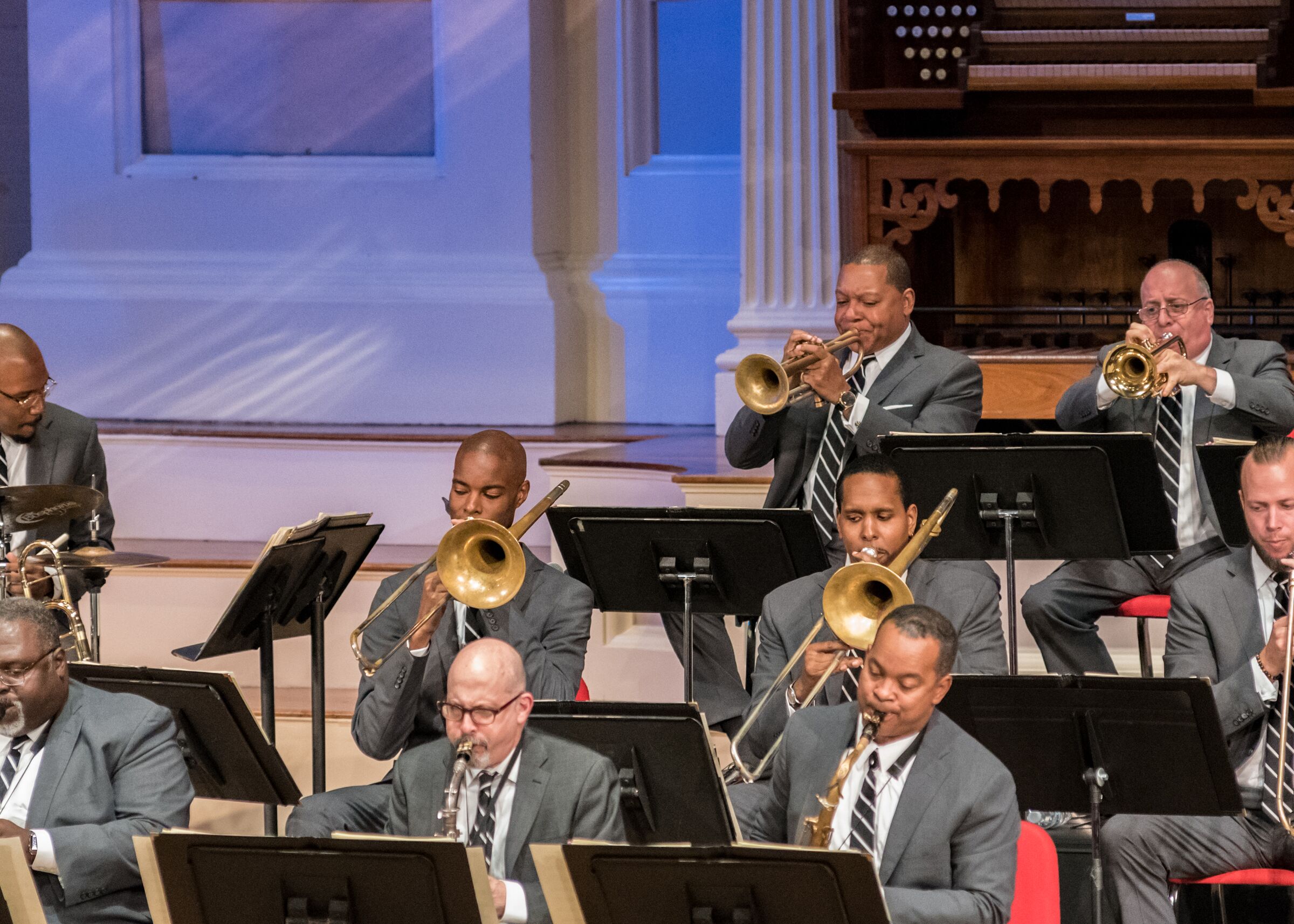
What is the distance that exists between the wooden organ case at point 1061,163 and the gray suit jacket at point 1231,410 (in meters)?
1.14

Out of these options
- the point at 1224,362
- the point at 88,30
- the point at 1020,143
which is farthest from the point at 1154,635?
the point at 88,30

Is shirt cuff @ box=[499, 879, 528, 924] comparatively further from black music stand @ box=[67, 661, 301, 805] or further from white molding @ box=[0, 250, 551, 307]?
white molding @ box=[0, 250, 551, 307]

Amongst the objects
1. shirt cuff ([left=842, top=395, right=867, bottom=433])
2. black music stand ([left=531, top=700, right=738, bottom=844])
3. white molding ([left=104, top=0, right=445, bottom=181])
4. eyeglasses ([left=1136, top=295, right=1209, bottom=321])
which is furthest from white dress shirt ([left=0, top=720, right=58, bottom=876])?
white molding ([left=104, top=0, right=445, bottom=181])

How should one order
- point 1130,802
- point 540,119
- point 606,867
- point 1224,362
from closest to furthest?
point 606,867 < point 1130,802 < point 1224,362 < point 540,119

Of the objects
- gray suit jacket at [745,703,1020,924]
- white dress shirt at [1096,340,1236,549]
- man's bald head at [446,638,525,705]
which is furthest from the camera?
white dress shirt at [1096,340,1236,549]

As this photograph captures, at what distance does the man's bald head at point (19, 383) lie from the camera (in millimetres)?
5766

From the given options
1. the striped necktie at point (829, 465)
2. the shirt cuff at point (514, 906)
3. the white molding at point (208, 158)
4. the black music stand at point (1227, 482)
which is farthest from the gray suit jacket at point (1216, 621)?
the white molding at point (208, 158)

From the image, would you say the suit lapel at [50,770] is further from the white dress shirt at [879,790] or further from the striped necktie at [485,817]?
the white dress shirt at [879,790]

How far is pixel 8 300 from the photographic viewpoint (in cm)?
845

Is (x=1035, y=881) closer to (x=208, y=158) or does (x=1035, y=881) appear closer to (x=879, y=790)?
(x=879, y=790)

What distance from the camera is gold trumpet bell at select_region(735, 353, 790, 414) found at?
5.22 metres

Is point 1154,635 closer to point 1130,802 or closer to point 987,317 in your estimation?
point 987,317

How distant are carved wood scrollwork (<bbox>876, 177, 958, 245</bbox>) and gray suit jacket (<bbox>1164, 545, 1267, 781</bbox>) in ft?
8.17

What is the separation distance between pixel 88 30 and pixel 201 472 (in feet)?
7.27
